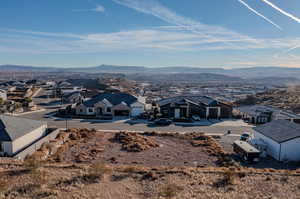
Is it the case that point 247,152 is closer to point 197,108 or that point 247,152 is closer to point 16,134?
point 197,108

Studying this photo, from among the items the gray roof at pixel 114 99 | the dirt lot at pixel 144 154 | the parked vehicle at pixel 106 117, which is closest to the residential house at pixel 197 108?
the gray roof at pixel 114 99

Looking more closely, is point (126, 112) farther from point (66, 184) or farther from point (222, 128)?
point (66, 184)

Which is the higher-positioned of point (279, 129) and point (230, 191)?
point (279, 129)

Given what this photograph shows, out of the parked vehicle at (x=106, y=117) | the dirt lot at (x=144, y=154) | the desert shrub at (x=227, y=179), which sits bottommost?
the dirt lot at (x=144, y=154)

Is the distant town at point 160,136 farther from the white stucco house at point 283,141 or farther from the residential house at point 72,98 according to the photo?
the residential house at point 72,98

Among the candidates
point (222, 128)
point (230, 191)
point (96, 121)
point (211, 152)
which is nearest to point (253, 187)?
point (230, 191)

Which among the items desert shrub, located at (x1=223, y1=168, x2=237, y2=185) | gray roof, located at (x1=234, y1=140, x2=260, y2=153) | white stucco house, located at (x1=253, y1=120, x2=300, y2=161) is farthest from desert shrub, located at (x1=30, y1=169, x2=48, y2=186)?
white stucco house, located at (x1=253, y1=120, x2=300, y2=161)

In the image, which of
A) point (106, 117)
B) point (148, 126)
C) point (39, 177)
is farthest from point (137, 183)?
point (106, 117)
